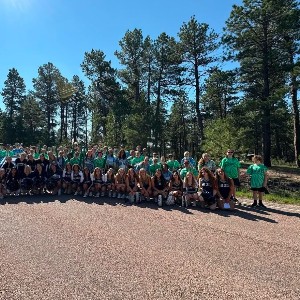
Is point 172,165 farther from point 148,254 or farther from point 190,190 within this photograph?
point 148,254

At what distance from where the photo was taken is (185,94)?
3612 centimetres

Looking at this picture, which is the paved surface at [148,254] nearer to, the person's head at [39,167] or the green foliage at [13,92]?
the person's head at [39,167]

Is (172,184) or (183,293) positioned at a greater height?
(172,184)

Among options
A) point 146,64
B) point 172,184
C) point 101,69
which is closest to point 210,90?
point 146,64

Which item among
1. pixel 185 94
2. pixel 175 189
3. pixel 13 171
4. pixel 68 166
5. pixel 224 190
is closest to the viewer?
pixel 224 190

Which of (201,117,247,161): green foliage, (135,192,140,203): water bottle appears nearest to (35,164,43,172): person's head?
(135,192,140,203): water bottle

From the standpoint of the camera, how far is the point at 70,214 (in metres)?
8.34

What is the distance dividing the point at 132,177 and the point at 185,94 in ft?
86.9

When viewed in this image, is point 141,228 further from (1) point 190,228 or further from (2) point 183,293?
(2) point 183,293

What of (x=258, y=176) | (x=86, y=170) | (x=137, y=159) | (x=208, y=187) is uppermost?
(x=137, y=159)

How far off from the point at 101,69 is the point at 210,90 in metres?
14.1

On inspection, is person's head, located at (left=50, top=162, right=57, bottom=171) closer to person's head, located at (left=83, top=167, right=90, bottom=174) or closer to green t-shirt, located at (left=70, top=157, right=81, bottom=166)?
green t-shirt, located at (left=70, top=157, right=81, bottom=166)

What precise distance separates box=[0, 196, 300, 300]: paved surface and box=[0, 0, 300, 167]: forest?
14513 millimetres

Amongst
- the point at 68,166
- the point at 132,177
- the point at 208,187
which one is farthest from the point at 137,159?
the point at 208,187
